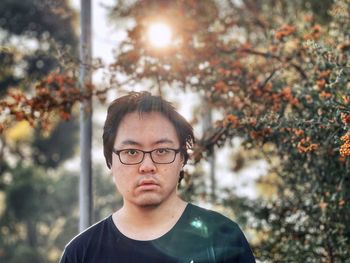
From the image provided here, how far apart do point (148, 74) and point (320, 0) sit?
5.21 meters

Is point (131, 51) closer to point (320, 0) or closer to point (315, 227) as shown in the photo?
point (315, 227)

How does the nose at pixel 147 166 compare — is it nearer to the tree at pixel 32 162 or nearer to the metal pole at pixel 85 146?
the metal pole at pixel 85 146

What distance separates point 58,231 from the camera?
25.9 m

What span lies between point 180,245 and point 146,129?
0.59 m

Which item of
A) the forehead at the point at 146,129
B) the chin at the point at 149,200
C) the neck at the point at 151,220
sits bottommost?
the neck at the point at 151,220

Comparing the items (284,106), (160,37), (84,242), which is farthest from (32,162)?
(84,242)

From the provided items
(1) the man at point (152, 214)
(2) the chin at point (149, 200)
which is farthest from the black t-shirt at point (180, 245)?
(2) the chin at point (149, 200)

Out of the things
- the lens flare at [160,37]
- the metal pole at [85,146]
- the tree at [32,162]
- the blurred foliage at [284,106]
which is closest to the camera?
the blurred foliage at [284,106]

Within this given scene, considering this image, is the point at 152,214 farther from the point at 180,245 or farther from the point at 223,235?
the point at 223,235

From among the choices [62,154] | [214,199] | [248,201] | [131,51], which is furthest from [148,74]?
[62,154]

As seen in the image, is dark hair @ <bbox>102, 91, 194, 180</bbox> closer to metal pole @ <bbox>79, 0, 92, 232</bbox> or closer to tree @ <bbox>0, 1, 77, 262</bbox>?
metal pole @ <bbox>79, 0, 92, 232</bbox>

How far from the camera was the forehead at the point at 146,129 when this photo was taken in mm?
3037

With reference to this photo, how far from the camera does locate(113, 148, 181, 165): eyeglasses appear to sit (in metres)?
3.01

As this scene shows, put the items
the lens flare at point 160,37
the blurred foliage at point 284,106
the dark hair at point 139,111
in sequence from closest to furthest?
the dark hair at point 139,111
the blurred foliage at point 284,106
the lens flare at point 160,37
